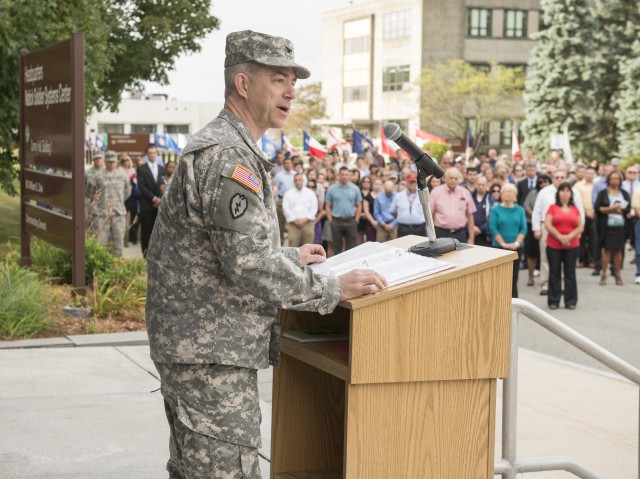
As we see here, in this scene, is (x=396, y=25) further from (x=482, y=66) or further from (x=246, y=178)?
(x=246, y=178)

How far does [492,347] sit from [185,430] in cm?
107

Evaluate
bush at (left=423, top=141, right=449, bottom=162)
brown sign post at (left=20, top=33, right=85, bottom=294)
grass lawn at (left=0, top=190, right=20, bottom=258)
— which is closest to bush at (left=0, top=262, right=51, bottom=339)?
brown sign post at (left=20, top=33, right=85, bottom=294)

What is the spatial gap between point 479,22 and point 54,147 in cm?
6105

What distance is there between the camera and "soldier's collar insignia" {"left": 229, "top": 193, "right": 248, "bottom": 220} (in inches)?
122

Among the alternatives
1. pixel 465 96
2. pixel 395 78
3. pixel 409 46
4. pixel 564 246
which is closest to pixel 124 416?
pixel 564 246

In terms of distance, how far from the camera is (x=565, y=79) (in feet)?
165

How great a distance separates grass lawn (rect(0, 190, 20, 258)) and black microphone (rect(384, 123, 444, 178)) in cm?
1376

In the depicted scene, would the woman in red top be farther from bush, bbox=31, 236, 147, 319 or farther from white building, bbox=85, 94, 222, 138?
white building, bbox=85, 94, 222, 138

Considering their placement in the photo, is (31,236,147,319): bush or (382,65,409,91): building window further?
(382,65,409,91): building window

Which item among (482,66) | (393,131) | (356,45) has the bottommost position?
(393,131)

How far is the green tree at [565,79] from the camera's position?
49.5 m

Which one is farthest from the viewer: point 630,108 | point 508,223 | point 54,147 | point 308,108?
point 308,108

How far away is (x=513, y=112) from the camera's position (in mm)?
62969

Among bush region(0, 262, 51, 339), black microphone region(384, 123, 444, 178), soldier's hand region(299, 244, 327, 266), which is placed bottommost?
bush region(0, 262, 51, 339)
